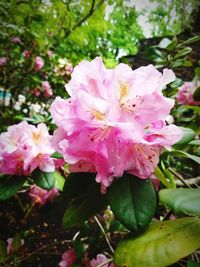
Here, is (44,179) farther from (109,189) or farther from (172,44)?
(172,44)

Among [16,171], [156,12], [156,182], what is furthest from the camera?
[156,12]

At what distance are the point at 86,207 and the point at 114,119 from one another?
0.24 meters

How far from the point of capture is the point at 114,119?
0.52 m

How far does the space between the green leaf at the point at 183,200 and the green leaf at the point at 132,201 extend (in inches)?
1.7

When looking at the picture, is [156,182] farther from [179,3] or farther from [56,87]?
[179,3]

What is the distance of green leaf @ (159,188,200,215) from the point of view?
1.41 feet

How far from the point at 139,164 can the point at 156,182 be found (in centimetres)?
14

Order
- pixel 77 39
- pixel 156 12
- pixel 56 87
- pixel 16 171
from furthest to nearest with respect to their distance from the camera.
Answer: pixel 156 12 < pixel 77 39 < pixel 56 87 < pixel 16 171

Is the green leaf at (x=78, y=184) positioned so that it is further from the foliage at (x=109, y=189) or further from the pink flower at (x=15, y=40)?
the pink flower at (x=15, y=40)

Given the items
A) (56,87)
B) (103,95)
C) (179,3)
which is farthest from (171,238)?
(179,3)

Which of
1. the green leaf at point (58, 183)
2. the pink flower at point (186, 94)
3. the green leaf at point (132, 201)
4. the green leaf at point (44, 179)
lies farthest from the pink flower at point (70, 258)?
the pink flower at point (186, 94)

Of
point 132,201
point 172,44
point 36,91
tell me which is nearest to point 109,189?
point 132,201

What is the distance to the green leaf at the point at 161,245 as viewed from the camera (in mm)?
472

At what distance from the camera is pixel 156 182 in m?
0.65
